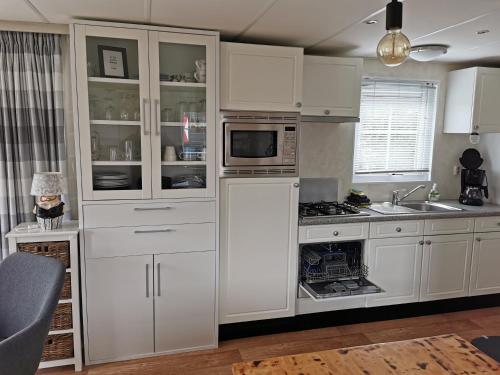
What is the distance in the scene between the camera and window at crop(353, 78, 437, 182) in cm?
357

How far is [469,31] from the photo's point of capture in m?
2.56

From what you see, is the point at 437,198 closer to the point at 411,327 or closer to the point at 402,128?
the point at 402,128

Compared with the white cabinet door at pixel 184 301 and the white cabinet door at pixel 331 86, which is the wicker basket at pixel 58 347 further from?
the white cabinet door at pixel 331 86

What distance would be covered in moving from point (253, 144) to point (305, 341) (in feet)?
5.04

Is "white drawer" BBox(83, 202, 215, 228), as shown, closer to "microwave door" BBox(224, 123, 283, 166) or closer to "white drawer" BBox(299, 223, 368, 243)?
"microwave door" BBox(224, 123, 283, 166)

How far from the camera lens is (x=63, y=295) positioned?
244cm

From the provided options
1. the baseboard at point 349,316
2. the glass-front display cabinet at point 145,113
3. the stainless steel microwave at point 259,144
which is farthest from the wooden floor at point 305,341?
the stainless steel microwave at point 259,144

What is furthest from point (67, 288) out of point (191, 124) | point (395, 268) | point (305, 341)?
point (395, 268)

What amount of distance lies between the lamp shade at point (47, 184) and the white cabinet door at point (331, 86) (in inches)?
70.7

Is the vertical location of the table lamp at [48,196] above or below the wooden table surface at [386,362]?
above

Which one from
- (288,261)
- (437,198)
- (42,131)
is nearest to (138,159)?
(42,131)

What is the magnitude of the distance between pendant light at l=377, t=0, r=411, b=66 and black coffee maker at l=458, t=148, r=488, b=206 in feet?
8.90

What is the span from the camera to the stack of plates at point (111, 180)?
2.49 metres

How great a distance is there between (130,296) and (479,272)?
291cm
